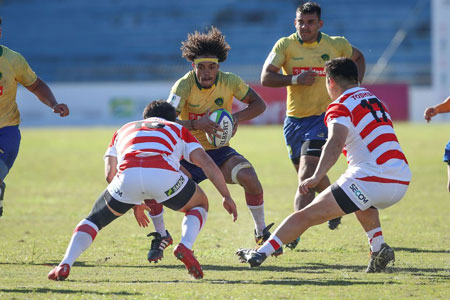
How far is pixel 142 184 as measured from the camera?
6148 millimetres

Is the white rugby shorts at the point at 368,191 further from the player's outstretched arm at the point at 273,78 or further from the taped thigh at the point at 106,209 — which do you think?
the player's outstretched arm at the point at 273,78

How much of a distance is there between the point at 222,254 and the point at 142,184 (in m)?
1.94

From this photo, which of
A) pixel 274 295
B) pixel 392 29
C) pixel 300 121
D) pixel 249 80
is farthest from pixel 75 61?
pixel 274 295

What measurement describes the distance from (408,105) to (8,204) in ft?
80.9

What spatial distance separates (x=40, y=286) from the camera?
19.7 feet

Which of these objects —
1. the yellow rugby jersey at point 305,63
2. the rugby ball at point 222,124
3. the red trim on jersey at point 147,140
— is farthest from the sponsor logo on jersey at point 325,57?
the red trim on jersey at point 147,140

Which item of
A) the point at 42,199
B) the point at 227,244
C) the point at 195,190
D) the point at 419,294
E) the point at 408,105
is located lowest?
the point at 408,105

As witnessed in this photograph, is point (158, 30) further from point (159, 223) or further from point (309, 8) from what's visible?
point (159, 223)

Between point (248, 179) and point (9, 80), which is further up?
point (9, 80)

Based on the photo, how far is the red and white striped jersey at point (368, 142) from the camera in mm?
6270

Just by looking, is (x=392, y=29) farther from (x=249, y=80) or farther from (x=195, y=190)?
(x=195, y=190)

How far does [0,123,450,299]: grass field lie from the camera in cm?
582

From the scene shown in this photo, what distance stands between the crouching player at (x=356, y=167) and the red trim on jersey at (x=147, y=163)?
1.08 metres

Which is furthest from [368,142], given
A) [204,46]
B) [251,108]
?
[204,46]
